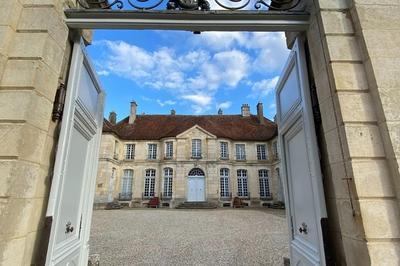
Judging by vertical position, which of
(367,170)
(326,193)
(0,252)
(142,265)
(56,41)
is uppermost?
(56,41)

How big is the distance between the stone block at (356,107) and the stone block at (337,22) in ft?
1.57

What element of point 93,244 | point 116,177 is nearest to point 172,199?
point 116,177

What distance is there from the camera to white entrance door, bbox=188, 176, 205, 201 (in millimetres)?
20484

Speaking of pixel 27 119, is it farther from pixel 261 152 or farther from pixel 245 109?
pixel 245 109

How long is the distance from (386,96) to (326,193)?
708mm

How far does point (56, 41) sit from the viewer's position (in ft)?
5.39

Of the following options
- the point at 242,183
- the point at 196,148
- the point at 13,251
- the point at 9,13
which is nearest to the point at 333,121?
the point at 13,251

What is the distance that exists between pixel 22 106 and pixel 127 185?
21.6 m

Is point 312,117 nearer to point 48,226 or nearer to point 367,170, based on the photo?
point 367,170

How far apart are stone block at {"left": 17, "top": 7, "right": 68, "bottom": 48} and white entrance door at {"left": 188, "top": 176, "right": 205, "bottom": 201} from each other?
19818 mm

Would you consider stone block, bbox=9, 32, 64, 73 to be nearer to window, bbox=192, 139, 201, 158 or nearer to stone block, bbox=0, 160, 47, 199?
stone block, bbox=0, 160, 47, 199

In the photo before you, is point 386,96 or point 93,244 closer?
point 386,96

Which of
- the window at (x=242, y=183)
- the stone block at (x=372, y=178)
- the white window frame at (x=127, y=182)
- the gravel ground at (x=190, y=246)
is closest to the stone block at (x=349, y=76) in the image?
the stone block at (x=372, y=178)

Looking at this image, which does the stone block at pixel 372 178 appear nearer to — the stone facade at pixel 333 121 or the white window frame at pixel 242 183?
the stone facade at pixel 333 121
